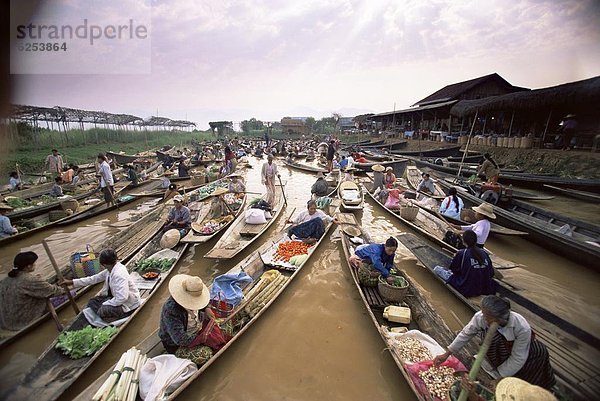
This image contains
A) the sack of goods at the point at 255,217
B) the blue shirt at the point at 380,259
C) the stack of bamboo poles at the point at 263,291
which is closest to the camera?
the stack of bamboo poles at the point at 263,291

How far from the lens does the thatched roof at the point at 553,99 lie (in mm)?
11984

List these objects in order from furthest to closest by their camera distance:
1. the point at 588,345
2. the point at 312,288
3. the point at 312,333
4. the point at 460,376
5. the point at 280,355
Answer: the point at 312,288, the point at 312,333, the point at 280,355, the point at 588,345, the point at 460,376

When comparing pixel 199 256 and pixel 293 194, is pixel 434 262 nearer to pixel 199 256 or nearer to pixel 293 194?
pixel 199 256

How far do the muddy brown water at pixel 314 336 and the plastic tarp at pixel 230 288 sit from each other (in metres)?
0.62

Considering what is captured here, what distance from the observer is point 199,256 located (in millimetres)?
7094

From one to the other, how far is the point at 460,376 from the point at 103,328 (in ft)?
16.1

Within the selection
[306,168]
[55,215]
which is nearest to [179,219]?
[55,215]

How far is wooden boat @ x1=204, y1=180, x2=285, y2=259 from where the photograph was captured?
6289mm

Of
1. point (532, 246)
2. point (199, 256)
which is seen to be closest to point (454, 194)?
point (532, 246)

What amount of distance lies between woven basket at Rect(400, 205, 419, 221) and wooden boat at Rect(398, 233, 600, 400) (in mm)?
4188

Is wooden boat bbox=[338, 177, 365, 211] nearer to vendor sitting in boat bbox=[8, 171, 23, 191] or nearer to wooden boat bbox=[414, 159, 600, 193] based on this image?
wooden boat bbox=[414, 159, 600, 193]

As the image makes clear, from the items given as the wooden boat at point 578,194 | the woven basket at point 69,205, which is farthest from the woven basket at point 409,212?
the woven basket at point 69,205

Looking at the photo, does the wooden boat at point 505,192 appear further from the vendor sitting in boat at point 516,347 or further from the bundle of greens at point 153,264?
the bundle of greens at point 153,264

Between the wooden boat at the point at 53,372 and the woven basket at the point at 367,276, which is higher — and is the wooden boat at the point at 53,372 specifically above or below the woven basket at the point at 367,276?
below
